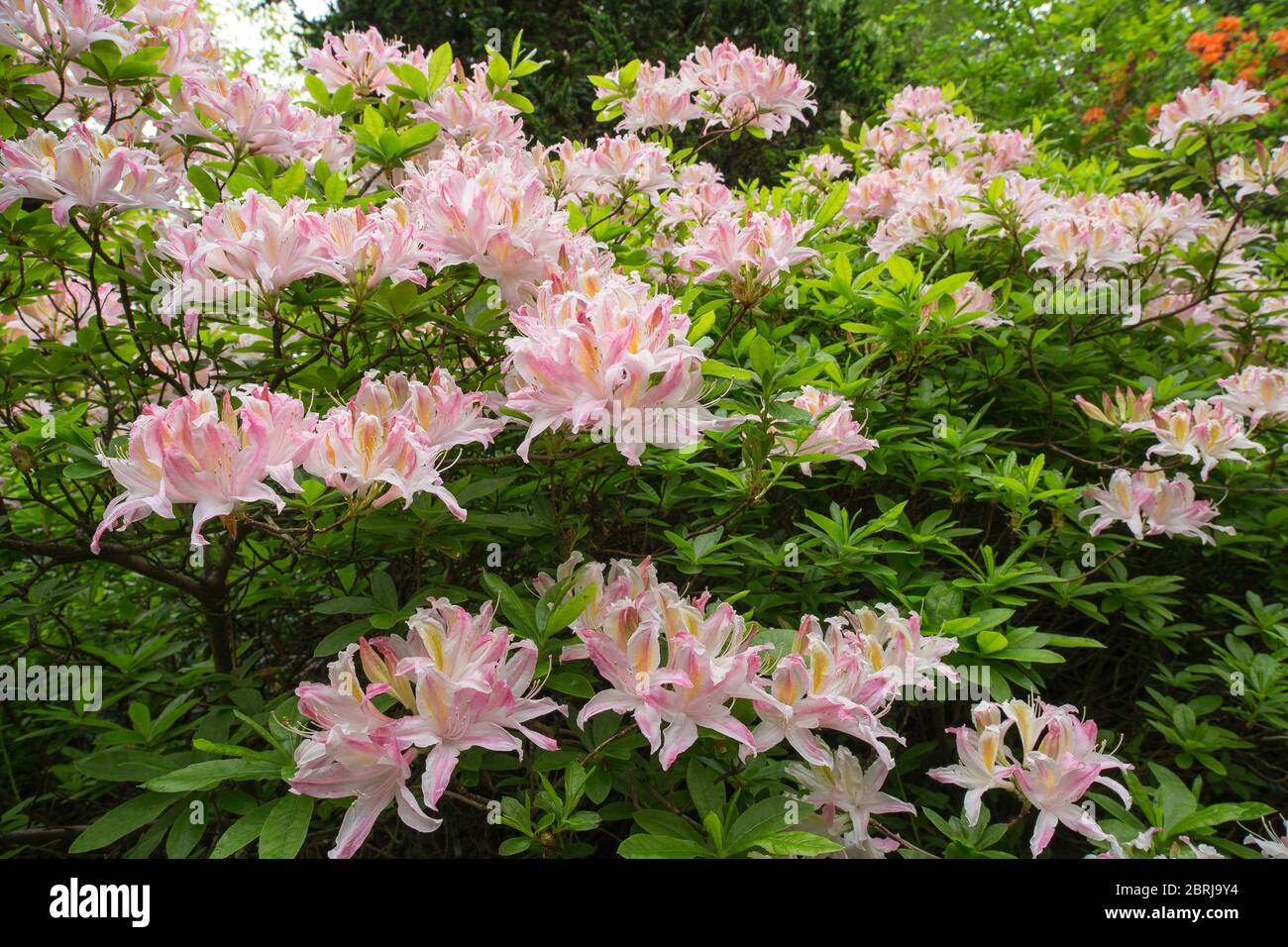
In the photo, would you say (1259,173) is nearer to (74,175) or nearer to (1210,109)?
(1210,109)

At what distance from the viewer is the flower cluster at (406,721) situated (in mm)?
1006

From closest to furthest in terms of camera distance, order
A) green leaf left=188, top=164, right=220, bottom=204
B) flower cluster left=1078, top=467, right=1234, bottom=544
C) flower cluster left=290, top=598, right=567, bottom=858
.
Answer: flower cluster left=290, top=598, right=567, bottom=858 → green leaf left=188, top=164, right=220, bottom=204 → flower cluster left=1078, top=467, right=1234, bottom=544

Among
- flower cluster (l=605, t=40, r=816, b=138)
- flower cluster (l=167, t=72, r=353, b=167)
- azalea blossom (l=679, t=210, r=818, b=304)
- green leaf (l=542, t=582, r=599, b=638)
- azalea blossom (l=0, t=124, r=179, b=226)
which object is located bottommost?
green leaf (l=542, t=582, r=599, b=638)

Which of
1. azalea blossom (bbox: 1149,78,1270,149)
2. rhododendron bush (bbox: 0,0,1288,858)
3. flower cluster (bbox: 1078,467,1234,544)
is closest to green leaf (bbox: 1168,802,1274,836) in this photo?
rhododendron bush (bbox: 0,0,1288,858)

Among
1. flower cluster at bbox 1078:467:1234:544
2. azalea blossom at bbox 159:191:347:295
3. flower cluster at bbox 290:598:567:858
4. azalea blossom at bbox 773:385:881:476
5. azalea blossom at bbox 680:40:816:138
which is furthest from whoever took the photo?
azalea blossom at bbox 680:40:816:138

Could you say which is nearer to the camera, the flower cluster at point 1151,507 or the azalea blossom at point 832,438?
the azalea blossom at point 832,438

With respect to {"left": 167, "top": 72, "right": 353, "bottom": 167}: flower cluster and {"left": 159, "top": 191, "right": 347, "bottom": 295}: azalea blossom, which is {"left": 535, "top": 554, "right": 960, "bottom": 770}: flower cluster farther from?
{"left": 167, "top": 72, "right": 353, "bottom": 167}: flower cluster

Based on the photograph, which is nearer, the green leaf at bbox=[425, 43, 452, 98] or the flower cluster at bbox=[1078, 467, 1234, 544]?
the flower cluster at bbox=[1078, 467, 1234, 544]

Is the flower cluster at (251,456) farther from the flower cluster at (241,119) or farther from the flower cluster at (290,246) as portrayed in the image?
the flower cluster at (241,119)

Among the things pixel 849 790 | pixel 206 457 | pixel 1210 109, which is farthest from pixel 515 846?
pixel 1210 109

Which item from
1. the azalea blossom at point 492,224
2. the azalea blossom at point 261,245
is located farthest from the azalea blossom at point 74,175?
the azalea blossom at point 492,224

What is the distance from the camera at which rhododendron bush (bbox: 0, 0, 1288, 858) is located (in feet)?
3.67
